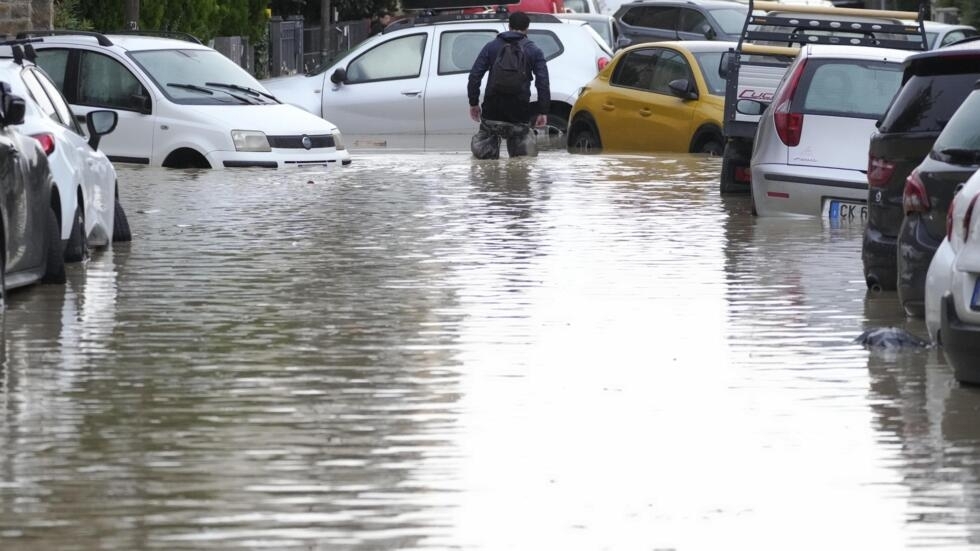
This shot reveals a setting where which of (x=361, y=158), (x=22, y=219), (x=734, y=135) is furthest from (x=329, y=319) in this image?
(x=361, y=158)

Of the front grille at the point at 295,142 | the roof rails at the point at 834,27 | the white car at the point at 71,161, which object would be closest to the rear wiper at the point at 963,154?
the white car at the point at 71,161

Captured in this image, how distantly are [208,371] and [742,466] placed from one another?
3017 millimetres

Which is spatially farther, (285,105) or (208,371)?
(285,105)

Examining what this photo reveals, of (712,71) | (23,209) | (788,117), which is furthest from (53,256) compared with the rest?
(712,71)

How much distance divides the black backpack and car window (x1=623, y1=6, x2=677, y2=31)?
14.0m

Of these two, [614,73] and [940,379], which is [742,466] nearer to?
[940,379]

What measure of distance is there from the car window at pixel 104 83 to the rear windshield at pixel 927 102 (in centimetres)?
1193

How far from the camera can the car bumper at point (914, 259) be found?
10.7m

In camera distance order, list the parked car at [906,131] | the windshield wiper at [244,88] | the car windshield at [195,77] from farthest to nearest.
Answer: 1. the windshield wiper at [244,88]
2. the car windshield at [195,77]
3. the parked car at [906,131]

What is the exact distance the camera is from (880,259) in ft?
41.0

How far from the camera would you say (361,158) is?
25594 mm

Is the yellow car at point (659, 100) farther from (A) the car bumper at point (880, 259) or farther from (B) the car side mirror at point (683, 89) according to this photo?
(A) the car bumper at point (880, 259)

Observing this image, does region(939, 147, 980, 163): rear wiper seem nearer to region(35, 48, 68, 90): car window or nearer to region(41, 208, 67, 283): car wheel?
region(41, 208, 67, 283): car wheel

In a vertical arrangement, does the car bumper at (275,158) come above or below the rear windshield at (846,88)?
below
